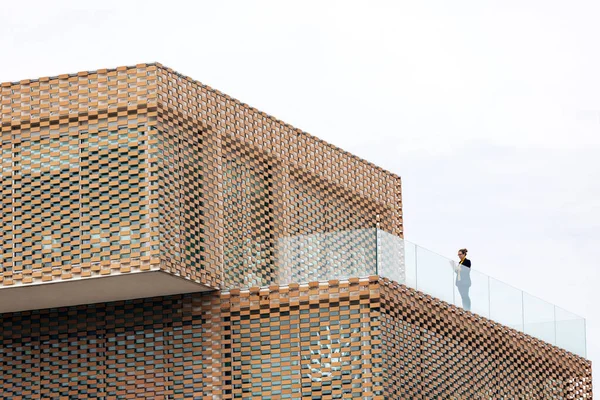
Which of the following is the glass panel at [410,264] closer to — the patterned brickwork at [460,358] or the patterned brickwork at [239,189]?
A: the patterned brickwork at [460,358]

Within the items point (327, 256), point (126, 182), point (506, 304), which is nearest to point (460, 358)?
point (506, 304)

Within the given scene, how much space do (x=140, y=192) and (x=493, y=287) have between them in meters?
8.86

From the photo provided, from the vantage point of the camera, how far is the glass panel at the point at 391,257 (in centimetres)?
2984

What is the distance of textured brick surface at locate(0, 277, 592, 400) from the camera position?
2952 cm

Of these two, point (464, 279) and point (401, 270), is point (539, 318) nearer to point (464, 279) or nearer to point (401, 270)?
point (464, 279)

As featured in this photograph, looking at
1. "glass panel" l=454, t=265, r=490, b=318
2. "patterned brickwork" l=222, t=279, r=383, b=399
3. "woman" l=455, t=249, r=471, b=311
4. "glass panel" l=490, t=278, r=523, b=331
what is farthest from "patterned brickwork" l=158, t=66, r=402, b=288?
"glass panel" l=490, t=278, r=523, b=331

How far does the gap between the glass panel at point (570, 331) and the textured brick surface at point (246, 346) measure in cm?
464

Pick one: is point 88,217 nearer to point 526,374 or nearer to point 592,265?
point 526,374

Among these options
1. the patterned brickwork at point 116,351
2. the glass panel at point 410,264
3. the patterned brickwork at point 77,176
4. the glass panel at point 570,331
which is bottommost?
the patterned brickwork at point 116,351

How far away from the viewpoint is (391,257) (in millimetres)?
30172

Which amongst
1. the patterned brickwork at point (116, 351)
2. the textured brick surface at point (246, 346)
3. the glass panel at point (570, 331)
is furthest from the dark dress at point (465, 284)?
the patterned brickwork at point (116, 351)

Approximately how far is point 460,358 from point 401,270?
340 centimetres

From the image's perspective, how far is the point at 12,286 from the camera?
2930 cm

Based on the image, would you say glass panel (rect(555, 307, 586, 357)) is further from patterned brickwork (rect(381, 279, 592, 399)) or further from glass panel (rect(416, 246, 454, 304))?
glass panel (rect(416, 246, 454, 304))
